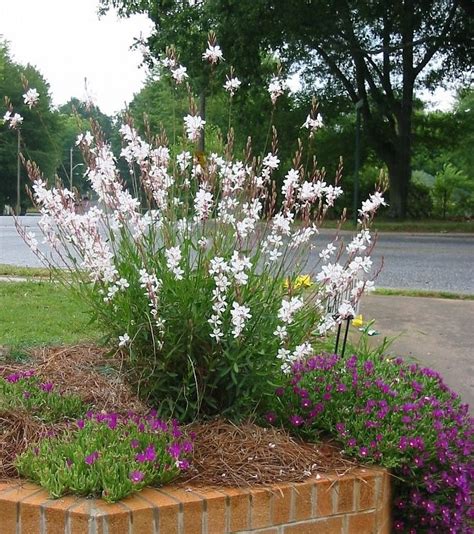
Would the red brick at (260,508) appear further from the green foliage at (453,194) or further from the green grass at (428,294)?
the green foliage at (453,194)

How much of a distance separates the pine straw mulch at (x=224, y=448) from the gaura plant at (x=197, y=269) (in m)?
0.12

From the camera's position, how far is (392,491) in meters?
2.46

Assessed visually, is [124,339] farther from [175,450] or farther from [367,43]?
[367,43]

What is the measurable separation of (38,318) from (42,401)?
259cm

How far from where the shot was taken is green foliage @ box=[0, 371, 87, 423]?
2607mm

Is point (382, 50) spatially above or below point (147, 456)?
above

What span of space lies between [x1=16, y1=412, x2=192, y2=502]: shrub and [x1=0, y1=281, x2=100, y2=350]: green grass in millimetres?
1265

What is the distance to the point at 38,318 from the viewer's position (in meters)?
5.14

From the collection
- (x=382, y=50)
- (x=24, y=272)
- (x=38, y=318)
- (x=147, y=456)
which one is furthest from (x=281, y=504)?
(x=382, y=50)

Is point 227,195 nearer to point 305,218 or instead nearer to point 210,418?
point 305,218

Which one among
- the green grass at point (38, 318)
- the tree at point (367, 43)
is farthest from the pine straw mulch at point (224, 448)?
the tree at point (367, 43)

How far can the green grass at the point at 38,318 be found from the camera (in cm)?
412

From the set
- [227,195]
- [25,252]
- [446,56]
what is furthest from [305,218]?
[446,56]

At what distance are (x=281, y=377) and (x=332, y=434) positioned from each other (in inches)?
12.5
